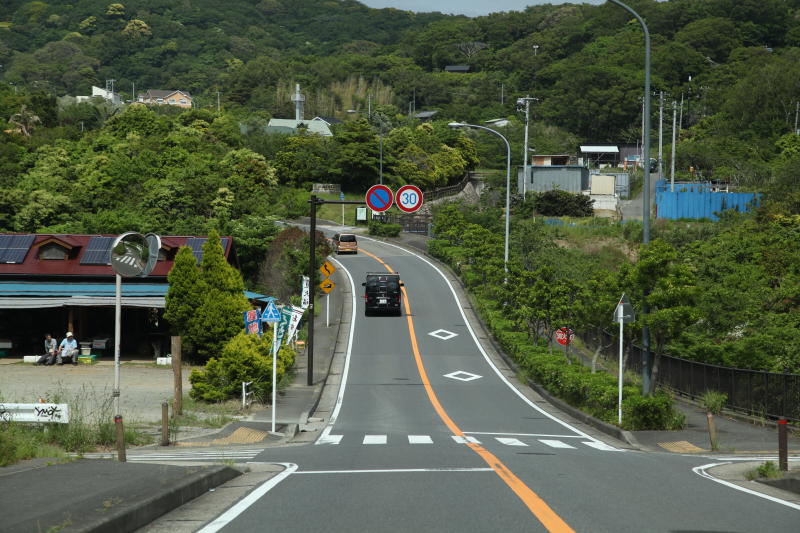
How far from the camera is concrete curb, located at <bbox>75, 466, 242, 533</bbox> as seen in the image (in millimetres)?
6879

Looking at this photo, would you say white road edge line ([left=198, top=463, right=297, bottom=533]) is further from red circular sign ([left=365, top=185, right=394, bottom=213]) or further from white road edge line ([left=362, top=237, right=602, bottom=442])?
white road edge line ([left=362, top=237, right=602, bottom=442])

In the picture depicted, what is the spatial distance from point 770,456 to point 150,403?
55.8 feet

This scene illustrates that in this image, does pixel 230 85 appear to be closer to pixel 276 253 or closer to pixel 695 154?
pixel 695 154

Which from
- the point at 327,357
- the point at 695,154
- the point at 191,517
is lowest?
the point at 327,357

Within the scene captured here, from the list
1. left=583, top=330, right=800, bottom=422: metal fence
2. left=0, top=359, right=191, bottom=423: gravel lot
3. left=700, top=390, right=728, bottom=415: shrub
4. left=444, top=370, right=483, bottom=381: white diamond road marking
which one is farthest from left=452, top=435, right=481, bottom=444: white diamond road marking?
left=444, top=370, right=483, bottom=381: white diamond road marking

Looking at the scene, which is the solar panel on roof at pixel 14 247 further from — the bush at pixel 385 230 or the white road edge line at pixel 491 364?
the bush at pixel 385 230

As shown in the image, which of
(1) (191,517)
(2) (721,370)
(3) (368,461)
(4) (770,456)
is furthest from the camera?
(2) (721,370)

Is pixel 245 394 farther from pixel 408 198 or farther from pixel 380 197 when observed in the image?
pixel 408 198

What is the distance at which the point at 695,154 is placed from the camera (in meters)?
88.6

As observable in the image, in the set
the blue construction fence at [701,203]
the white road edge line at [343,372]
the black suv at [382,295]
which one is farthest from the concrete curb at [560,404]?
the blue construction fence at [701,203]

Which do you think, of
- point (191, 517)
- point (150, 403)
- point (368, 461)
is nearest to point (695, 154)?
point (150, 403)

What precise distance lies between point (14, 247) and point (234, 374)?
20745 mm

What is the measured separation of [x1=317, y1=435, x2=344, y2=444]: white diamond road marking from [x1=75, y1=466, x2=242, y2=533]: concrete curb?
8149mm

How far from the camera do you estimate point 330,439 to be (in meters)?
19.6
